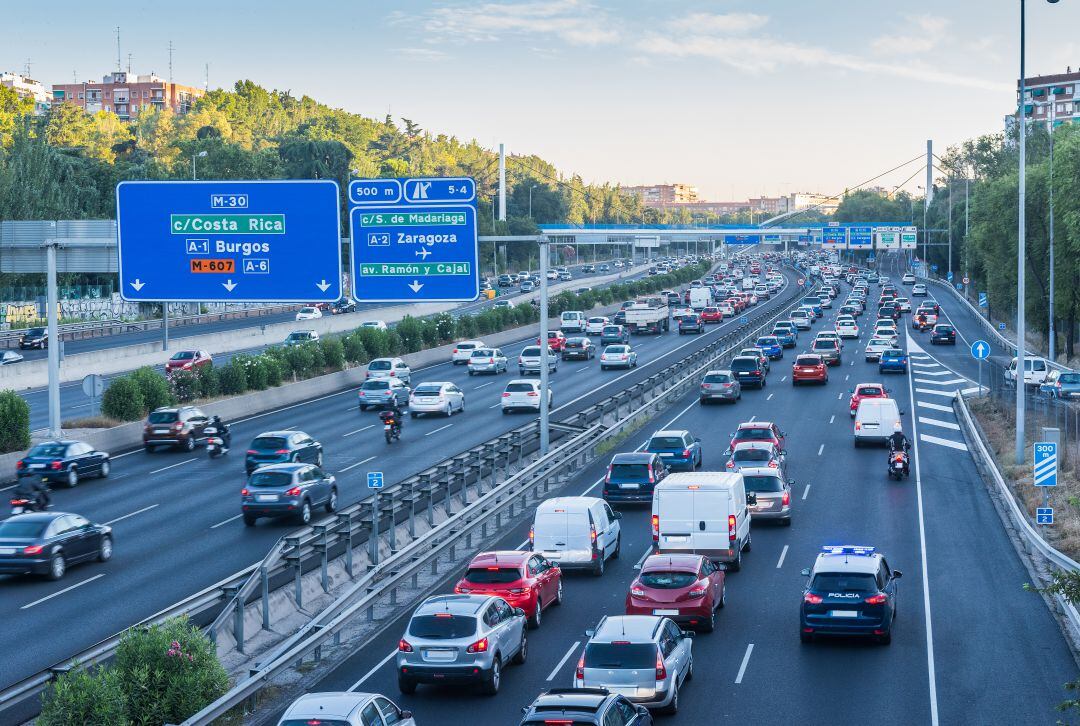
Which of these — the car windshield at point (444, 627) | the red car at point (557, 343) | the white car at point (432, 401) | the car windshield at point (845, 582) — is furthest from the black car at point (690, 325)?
the car windshield at point (444, 627)

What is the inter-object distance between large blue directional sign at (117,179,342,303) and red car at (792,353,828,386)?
35182mm

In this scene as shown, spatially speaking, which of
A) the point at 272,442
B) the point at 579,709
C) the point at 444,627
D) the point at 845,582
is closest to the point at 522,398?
the point at 272,442

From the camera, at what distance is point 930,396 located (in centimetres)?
5900

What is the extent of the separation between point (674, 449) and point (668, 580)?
16.4 m

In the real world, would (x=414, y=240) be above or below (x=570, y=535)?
above

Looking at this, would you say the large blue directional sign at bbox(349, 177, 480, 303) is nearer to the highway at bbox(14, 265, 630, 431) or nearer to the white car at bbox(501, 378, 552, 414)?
the white car at bbox(501, 378, 552, 414)

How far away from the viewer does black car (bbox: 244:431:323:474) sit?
3756 centimetres

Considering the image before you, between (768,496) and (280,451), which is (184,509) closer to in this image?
(280,451)

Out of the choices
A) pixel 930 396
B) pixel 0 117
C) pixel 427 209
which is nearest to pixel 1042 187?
pixel 930 396

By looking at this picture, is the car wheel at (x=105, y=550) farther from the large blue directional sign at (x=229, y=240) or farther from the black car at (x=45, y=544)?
the large blue directional sign at (x=229, y=240)

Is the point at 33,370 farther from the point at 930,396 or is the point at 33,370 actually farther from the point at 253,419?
the point at 930,396

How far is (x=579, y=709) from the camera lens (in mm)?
14375

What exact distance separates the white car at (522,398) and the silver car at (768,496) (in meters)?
21.8

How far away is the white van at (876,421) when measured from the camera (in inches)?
1720
